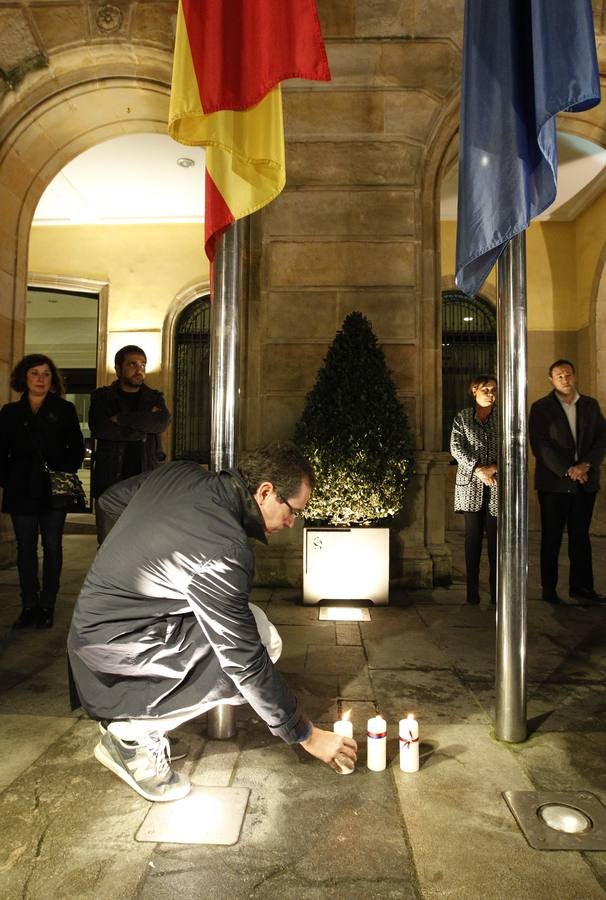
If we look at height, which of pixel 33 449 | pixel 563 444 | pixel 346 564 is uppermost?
pixel 563 444

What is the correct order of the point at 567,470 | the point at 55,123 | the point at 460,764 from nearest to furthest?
the point at 460,764
the point at 567,470
the point at 55,123

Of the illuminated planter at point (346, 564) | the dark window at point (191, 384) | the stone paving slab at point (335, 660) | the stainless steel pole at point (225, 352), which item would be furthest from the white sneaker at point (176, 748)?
the dark window at point (191, 384)

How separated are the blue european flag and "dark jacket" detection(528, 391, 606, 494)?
8.91 feet

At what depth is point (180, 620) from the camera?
209 cm

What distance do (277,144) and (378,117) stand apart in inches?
130

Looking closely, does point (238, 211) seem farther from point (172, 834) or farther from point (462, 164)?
point (172, 834)

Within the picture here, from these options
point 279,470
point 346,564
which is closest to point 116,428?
point 346,564

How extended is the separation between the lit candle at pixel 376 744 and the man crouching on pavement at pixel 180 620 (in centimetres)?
21

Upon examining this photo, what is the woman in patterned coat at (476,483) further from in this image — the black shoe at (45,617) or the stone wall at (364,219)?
the black shoe at (45,617)

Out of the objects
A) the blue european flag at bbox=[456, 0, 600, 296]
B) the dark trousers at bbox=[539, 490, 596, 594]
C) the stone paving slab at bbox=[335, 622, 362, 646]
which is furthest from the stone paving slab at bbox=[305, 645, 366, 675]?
the blue european flag at bbox=[456, 0, 600, 296]

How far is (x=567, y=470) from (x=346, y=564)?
2.02 meters

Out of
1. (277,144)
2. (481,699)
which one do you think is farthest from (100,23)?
(481,699)

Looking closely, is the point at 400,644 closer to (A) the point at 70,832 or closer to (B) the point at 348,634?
(B) the point at 348,634

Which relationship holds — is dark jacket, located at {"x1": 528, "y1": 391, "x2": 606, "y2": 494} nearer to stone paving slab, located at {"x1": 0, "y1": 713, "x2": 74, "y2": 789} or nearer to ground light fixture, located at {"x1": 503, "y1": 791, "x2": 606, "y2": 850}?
ground light fixture, located at {"x1": 503, "y1": 791, "x2": 606, "y2": 850}
